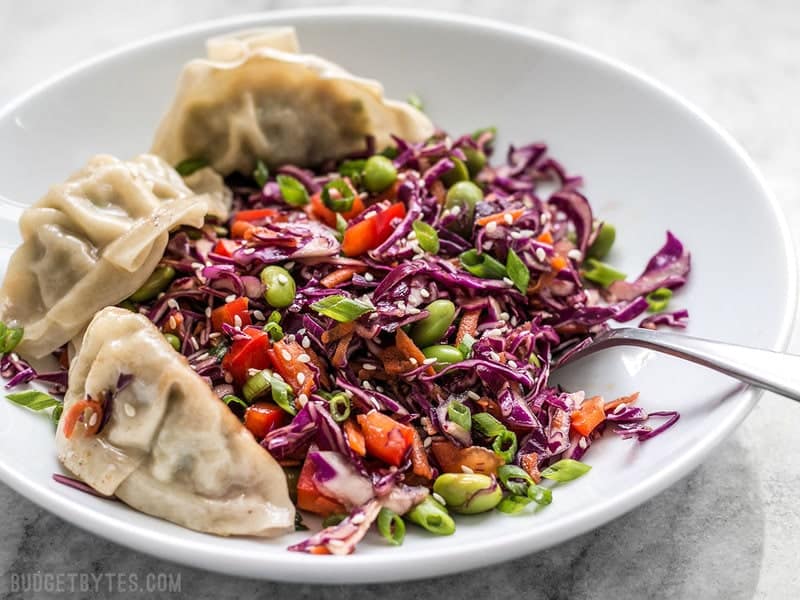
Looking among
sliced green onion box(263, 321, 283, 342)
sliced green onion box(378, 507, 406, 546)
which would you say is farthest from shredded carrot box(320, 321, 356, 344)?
sliced green onion box(378, 507, 406, 546)

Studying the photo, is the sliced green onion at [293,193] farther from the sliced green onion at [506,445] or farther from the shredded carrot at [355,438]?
the sliced green onion at [506,445]

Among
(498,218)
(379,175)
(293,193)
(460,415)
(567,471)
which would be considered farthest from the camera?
(293,193)

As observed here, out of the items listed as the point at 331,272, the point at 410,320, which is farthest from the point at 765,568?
the point at 331,272

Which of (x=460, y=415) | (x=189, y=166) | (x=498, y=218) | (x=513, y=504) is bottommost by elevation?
(x=513, y=504)

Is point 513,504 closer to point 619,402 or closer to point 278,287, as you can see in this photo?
point 619,402

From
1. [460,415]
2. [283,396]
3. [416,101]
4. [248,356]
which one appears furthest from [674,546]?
[416,101]

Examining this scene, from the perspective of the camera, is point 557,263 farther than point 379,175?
No

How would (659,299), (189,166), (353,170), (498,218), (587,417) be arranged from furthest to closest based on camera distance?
1. (189,166)
2. (353,170)
3. (659,299)
4. (498,218)
5. (587,417)
